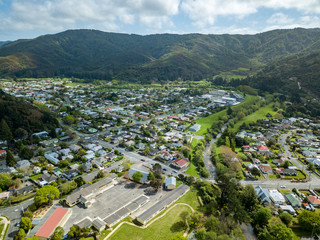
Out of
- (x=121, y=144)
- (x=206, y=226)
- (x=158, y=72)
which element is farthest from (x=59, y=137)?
(x=158, y=72)

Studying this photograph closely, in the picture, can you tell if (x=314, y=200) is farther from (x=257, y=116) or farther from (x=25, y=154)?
(x=25, y=154)

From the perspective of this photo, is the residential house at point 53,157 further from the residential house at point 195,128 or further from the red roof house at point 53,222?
the residential house at point 195,128

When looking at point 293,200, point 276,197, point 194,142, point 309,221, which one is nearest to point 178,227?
point 309,221

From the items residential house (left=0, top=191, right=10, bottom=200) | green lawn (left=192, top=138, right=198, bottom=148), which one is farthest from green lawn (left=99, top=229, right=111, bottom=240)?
green lawn (left=192, top=138, right=198, bottom=148)

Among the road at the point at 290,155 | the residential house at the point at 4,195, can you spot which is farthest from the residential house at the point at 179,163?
the residential house at the point at 4,195

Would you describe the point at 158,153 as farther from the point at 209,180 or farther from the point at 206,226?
the point at 206,226

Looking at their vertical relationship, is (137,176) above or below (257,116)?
below
